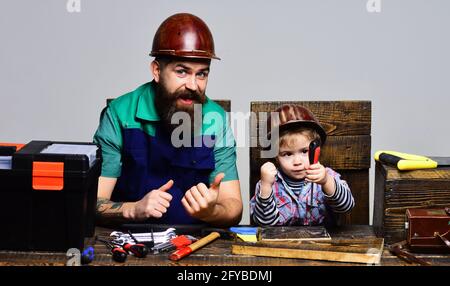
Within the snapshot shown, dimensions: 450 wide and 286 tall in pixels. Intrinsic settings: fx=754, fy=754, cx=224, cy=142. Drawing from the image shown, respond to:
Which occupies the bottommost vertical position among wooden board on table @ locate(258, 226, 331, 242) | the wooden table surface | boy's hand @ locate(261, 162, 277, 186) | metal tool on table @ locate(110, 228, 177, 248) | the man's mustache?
the wooden table surface

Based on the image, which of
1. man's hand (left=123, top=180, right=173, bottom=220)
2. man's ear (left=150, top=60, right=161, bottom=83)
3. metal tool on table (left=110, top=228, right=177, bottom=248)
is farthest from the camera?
man's ear (left=150, top=60, right=161, bottom=83)

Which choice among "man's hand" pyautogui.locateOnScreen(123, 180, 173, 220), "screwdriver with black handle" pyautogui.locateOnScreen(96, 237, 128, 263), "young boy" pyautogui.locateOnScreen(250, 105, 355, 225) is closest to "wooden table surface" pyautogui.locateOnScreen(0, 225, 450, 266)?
"screwdriver with black handle" pyautogui.locateOnScreen(96, 237, 128, 263)

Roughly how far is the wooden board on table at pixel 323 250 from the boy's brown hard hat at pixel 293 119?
593 millimetres

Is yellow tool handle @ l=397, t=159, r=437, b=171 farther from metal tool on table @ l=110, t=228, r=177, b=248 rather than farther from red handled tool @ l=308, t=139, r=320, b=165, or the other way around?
metal tool on table @ l=110, t=228, r=177, b=248

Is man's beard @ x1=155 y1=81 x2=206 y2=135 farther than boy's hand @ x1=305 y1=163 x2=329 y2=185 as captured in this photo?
Yes

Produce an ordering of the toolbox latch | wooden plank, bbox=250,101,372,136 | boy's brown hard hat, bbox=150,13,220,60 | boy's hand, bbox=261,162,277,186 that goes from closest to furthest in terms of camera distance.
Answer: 1. the toolbox latch
2. boy's hand, bbox=261,162,277,186
3. boy's brown hard hat, bbox=150,13,220,60
4. wooden plank, bbox=250,101,372,136

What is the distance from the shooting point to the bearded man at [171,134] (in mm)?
2775

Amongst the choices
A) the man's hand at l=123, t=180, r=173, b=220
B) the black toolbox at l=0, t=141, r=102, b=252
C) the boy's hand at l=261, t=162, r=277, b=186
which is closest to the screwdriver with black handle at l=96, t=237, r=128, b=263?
the black toolbox at l=0, t=141, r=102, b=252

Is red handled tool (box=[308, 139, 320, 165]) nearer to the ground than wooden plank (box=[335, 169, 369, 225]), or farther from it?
farther from it

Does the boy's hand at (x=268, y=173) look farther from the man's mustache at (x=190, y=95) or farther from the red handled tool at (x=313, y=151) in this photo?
the man's mustache at (x=190, y=95)

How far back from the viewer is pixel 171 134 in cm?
291

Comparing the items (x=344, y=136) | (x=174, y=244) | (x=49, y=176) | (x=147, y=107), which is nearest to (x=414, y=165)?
(x=344, y=136)

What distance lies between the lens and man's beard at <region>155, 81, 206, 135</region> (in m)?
2.83
